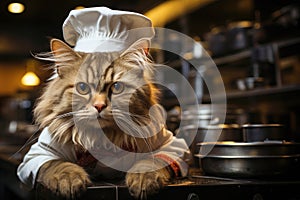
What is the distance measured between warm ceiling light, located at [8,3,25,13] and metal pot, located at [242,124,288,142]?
676 mm

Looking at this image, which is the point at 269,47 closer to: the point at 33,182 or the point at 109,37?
the point at 109,37

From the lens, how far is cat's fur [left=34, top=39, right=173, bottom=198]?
755 mm

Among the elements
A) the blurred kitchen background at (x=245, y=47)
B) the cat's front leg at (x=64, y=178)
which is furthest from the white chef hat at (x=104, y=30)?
the blurred kitchen background at (x=245, y=47)

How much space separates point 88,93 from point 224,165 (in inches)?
13.1

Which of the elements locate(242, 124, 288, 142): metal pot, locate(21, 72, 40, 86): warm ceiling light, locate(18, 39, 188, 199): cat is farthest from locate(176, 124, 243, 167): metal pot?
locate(21, 72, 40, 86): warm ceiling light

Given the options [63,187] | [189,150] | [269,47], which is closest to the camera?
[63,187]

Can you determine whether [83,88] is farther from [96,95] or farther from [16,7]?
[16,7]

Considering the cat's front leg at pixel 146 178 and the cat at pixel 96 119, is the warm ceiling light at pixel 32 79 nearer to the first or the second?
the cat at pixel 96 119

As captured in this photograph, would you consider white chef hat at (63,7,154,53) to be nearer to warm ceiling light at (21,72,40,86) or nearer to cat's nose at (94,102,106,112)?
cat's nose at (94,102,106,112)

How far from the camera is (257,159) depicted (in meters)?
0.85

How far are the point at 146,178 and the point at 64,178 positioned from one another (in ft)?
0.49

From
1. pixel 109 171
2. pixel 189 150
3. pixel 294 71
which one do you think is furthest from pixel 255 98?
pixel 109 171

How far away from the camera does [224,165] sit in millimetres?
875

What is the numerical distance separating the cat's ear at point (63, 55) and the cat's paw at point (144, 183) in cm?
26
